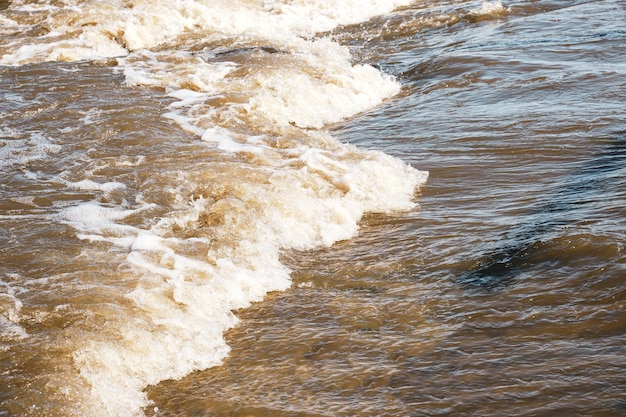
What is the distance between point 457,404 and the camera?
4.09 metres

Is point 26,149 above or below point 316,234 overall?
above

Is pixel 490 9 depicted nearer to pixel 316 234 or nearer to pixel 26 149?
pixel 26 149

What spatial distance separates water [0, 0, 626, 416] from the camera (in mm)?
4422

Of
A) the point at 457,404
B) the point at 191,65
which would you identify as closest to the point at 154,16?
the point at 191,65

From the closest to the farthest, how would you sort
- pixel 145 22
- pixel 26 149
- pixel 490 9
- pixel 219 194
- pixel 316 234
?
pixel 316 234
pixel 219 194
pixel 26 149
pixel 145 22
pixel 490 9

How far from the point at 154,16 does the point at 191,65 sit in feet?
11.6

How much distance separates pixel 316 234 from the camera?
6527 millimetres

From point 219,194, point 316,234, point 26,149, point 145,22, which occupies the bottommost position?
point 316,234

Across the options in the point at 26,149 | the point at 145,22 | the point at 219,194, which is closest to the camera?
the point at 219,194

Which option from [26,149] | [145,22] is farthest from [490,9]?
[26,149]

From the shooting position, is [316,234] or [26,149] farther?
[26,149]

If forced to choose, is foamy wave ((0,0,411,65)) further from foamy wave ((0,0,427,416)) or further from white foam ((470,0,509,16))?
white foam ((470,0,509,16))

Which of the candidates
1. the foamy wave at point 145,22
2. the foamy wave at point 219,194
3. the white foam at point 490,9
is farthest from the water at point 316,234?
the white foam at point 490,9

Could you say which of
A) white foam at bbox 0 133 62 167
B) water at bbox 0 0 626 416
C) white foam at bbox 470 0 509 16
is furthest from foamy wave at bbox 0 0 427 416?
white foam at bbox 470 0 509 16
